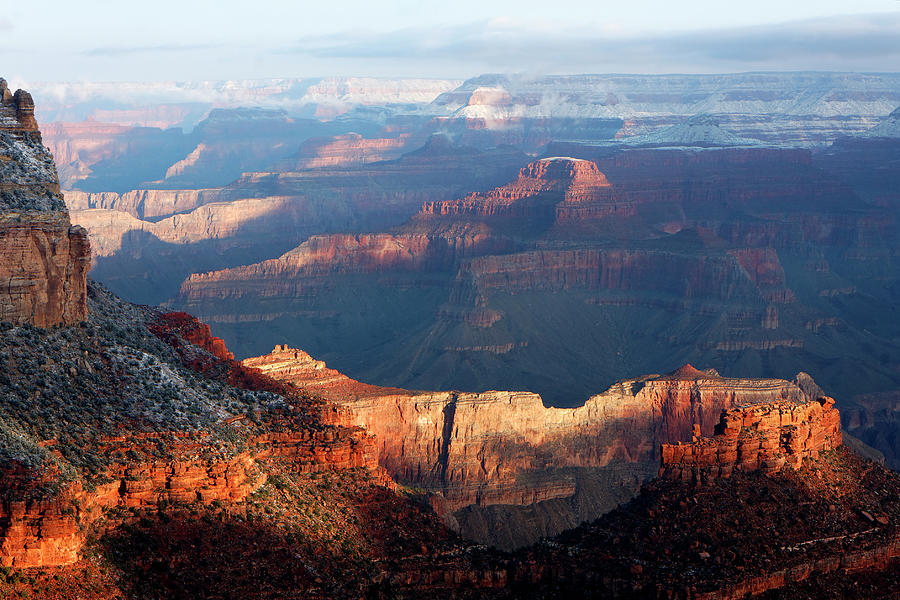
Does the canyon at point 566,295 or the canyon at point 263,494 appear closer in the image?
the canyon at point 263,494

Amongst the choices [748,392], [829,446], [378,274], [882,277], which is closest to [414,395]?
[748,392]

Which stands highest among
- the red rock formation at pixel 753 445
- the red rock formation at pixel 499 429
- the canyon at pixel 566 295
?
the red rock formation at pixel 753 445

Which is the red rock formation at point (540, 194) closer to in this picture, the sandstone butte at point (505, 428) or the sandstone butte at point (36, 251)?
the sandstone butte at point (505, 428)

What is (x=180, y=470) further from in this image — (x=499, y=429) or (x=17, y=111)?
(x=499, y=429)

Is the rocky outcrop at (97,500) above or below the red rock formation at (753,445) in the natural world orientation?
above

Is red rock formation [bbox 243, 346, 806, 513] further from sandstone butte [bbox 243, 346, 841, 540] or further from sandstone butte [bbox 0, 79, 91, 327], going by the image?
sandstone butte [bbox 0, 79, 91, 327]

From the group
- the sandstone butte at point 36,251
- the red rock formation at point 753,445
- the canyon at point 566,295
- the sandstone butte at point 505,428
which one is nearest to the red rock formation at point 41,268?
the sandstone butte at point 36,251
